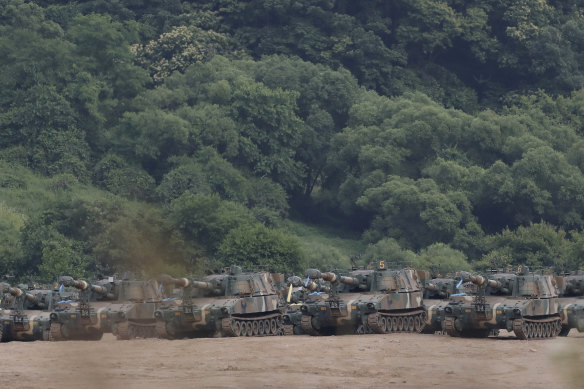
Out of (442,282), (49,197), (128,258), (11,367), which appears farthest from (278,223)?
(128,258)

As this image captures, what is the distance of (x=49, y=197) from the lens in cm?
6141

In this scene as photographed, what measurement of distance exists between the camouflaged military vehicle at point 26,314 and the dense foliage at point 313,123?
1834 cm

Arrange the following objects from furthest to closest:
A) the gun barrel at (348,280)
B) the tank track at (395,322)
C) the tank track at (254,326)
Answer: the gun barrel at (348,280)
the tank track at (395,322)
the tank track at (254,326)

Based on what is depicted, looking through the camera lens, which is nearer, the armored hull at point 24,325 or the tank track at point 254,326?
the tank track at point 254,326

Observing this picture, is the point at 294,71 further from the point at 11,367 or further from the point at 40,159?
the point at 11,367

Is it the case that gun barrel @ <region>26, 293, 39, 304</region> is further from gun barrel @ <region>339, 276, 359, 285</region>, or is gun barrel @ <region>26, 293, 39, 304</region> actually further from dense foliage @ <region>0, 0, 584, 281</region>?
dense foliage @ <region>0, 0, 584, 281</region>

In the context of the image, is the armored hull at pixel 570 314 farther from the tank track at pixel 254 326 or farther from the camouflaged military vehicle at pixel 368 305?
the tank track at pixel 254 326

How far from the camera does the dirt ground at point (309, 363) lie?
15.7m

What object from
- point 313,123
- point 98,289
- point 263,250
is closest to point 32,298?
point 98,289

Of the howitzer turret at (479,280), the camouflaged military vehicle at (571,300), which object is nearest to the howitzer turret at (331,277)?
the howitzer turret at (479,280)

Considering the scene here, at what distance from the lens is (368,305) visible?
32.3m

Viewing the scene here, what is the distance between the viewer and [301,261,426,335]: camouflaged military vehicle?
32406mm

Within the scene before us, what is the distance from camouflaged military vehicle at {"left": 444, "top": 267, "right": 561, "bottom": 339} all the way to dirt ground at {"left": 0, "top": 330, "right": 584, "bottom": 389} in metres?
0.59

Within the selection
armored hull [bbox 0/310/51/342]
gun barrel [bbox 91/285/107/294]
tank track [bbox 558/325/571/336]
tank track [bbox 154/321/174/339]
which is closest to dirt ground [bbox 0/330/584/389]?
tank track [bbox 154/321/174/339]
